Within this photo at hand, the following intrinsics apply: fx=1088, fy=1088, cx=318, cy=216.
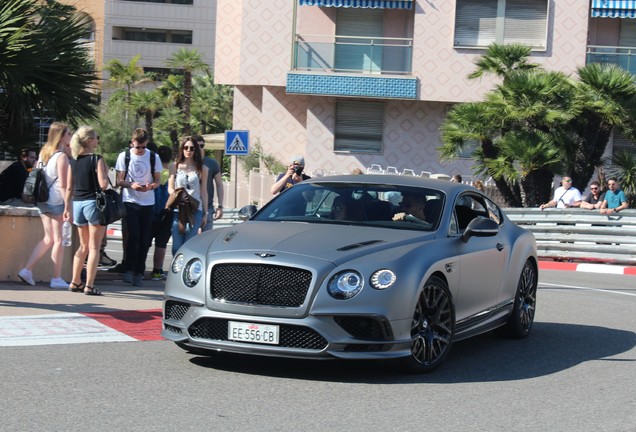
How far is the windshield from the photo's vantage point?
354 inches

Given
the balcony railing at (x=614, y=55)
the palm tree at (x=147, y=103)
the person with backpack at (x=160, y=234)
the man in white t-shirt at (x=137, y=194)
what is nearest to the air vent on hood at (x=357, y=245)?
the man in white t-shirt at (x=137, y=194)

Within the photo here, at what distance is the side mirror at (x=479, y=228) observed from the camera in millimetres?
8938

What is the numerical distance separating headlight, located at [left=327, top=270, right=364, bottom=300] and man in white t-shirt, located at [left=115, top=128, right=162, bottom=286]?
5.68 metres

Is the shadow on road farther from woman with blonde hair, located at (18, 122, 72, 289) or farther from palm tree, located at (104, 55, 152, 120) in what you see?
palm tree, located at (104, 55, 152, 120)

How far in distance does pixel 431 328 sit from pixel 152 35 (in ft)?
214

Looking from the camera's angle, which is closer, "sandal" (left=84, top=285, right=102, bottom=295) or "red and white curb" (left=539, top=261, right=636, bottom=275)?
"sandal" (left=84, top=285, right=102, bottom=295)

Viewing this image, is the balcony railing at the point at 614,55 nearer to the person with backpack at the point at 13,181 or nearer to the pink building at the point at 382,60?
the pink building at the point at 382,60

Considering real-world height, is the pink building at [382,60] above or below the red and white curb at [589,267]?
above

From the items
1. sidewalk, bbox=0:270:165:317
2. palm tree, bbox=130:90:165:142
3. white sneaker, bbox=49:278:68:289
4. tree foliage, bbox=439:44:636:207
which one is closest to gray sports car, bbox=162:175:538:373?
sidewalk, bbox=0:270:165:317

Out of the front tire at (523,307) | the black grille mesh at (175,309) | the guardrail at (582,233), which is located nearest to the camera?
the black grille mesh at (175,309)

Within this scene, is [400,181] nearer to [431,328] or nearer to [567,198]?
[431,328]

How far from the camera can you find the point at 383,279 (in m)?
7.70

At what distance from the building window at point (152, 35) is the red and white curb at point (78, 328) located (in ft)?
203

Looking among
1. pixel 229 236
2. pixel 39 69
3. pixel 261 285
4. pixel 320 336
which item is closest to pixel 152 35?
pixel 39 69
